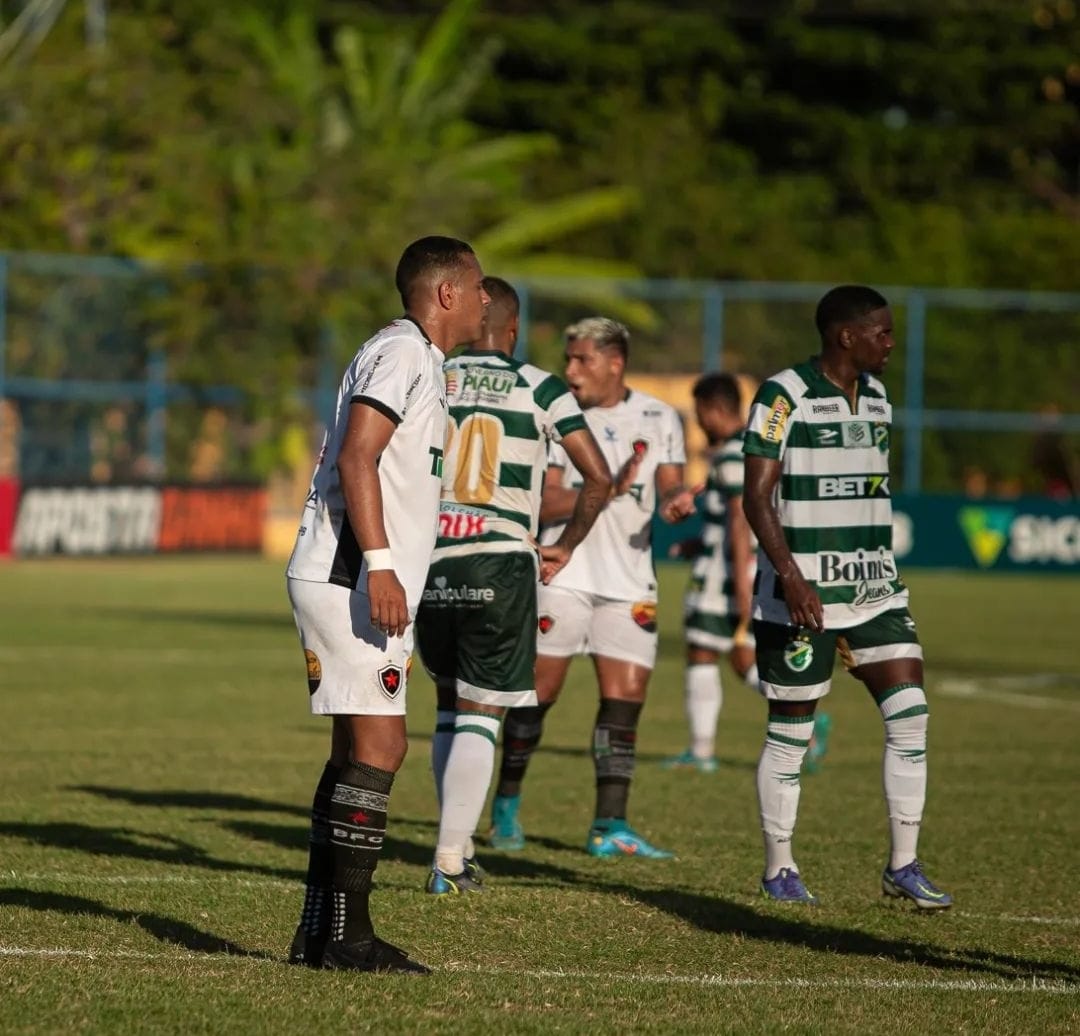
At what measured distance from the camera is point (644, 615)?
31.4 ft

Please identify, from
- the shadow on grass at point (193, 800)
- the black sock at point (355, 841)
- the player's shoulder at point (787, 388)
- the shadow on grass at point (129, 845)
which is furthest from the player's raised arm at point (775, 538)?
the shadow on grass at point (193, 800)

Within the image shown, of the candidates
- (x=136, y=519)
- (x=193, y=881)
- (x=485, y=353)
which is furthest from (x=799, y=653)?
(x=136, y=519)

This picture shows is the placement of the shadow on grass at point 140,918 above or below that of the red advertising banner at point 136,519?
below

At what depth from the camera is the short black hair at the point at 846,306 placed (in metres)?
7.96

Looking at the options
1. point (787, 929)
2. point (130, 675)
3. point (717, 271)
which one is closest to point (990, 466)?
point (717, 271)

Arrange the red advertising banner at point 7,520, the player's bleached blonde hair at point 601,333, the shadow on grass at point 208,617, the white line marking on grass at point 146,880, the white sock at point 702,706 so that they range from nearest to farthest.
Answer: the white line marking on grass at point 146,880, the player's bleached blonde hair at point 601,333, the white sock at point 702,706, the shadow on grass at point 208,617, the red advertising banner at point 7,520

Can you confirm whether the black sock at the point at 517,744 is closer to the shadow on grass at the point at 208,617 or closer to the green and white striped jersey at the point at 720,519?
the green and white striped jersey at the point at 720,519

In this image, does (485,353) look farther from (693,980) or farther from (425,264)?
(693,980)

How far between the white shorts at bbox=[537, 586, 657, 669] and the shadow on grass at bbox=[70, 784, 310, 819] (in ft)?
4.61

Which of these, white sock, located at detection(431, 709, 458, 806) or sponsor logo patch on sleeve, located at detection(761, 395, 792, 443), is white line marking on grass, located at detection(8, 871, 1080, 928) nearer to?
white sock, located at detection(431, 709, 458, 806)

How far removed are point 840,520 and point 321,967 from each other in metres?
2.63

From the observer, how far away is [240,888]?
307 inches

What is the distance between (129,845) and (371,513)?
3131 millimetres

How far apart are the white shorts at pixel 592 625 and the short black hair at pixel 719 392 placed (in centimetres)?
251
